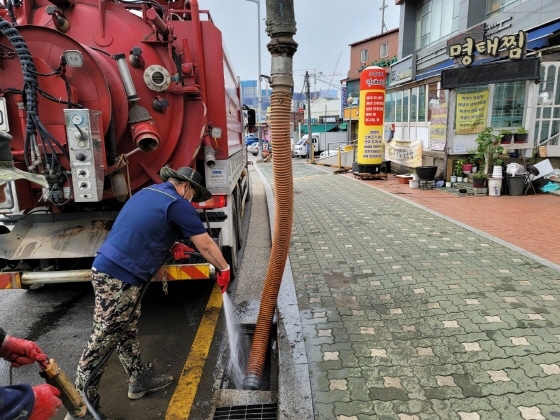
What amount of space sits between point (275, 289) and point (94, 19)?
3.09 meters

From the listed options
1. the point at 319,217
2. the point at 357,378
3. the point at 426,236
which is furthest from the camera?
the point at 319,217

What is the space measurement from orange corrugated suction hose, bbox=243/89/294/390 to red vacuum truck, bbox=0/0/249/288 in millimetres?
784

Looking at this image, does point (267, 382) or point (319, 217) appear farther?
point (319, 217)

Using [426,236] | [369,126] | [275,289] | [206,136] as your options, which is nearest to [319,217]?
[426,236]

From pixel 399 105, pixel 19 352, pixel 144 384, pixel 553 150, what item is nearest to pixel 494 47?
pixel 553 150

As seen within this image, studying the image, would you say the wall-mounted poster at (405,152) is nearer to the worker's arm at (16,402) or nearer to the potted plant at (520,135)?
the potted plant at (520,135)

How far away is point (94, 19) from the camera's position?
385cm

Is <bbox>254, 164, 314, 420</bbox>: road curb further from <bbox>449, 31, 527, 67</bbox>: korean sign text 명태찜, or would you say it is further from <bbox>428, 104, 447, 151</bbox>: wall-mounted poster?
<bbox>428, 104, 447, 151</bbox>: wall-mounted poster

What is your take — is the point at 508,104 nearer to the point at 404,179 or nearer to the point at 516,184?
the point at 516,184

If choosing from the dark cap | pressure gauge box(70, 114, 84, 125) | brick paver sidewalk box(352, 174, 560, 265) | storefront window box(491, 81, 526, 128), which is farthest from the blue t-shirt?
storefront window box(491, 81, 526, 128)

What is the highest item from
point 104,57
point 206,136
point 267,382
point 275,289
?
point 104,57

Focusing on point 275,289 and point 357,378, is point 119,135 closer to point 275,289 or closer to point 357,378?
point 275,289

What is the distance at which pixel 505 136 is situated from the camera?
33.1 feet

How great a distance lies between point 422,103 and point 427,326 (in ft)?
38.3
